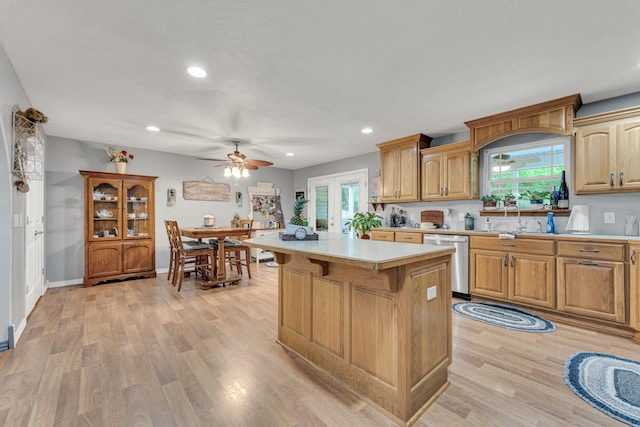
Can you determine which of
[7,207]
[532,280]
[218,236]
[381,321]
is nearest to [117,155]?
[218,236]

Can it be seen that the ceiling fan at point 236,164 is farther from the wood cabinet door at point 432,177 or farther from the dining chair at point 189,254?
the wood cabinet door at point 432,177

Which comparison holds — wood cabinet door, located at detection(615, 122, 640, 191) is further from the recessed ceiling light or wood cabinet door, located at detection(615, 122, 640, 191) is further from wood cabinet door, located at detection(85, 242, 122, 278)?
wood cabinet door, located at detection(85, 242, 122, 278)

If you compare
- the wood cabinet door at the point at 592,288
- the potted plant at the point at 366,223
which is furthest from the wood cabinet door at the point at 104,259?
the wood cabinet door at the point at 592,288

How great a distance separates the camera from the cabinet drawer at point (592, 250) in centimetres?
270

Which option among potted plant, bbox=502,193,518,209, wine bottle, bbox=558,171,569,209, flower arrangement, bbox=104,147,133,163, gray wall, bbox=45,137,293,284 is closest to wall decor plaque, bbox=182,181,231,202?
gray wall, bbox=45,137,293,284

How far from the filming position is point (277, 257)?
2.37 metres

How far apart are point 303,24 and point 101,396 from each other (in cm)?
281

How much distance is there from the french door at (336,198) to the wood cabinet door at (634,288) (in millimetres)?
3802

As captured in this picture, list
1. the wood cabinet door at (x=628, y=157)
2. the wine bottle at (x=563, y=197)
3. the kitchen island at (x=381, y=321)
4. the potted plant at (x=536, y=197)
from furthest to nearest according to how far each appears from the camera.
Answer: the potted plant at (x=536, y=197) → the wine bottle at (x=563, y=197) → the wood cabinet door at (x=628, y=157) → the kitchen island at (x=381, y=321)

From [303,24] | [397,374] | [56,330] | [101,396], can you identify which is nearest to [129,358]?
[101,396]

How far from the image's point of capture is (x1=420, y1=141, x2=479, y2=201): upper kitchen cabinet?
4027 mm

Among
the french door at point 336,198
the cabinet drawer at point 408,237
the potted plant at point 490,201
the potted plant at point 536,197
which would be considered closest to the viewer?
the potted plant at point 536,197

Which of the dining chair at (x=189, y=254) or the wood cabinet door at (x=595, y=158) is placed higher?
the wood cabinet door at (x=595, y=158)

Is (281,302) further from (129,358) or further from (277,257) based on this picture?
(129,358)
